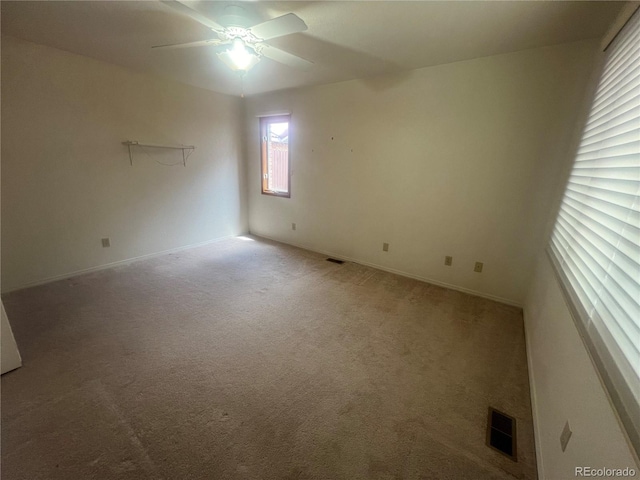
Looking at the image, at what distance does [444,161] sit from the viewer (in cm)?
278

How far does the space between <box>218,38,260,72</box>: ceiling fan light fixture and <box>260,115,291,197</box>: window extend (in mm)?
1996

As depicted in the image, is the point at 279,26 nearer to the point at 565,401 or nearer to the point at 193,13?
the point at 193,13

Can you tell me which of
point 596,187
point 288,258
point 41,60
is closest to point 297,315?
point 288,258

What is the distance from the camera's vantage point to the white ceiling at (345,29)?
171cm

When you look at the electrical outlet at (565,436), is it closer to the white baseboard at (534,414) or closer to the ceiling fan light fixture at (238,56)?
the white baseboard at (534,414)

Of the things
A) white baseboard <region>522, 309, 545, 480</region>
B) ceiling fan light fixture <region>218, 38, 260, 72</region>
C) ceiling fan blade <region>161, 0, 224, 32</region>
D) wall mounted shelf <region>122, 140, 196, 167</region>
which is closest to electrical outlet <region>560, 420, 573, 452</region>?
white baseboard <region>522, 309, 545, 480</region>

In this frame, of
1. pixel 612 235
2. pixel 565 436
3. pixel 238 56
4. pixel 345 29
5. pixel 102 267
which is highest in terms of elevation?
pixel 345 29

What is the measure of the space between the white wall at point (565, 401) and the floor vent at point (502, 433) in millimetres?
101

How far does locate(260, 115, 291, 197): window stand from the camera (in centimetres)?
405

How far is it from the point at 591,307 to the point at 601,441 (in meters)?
0.51

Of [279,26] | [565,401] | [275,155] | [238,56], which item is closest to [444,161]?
[279,26]

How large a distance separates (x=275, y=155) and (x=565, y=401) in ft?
13.5

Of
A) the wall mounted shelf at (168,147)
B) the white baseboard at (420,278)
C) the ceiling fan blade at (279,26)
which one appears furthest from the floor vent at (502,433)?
the wall mounted shelf at (168,147)

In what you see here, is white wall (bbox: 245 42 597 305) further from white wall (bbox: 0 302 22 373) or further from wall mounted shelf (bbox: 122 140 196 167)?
white wall (bbox: 0 302 22 373)
